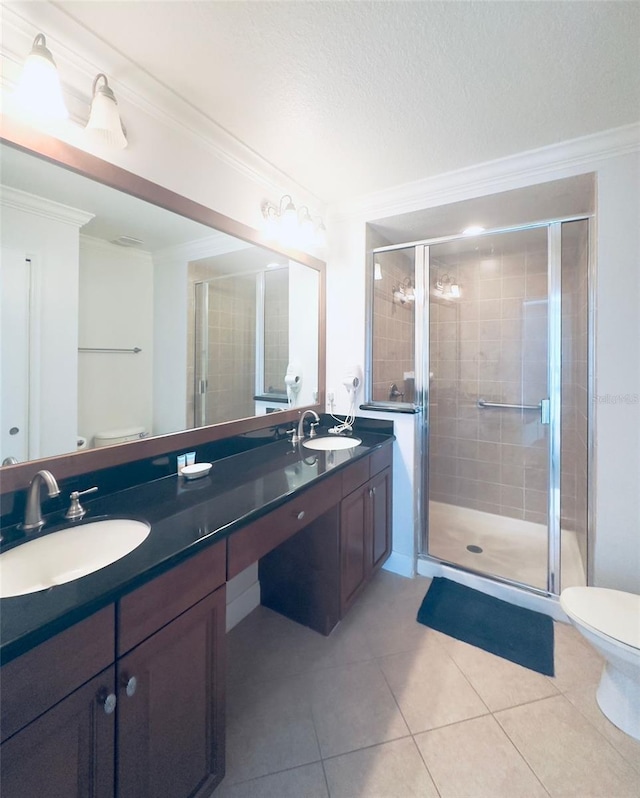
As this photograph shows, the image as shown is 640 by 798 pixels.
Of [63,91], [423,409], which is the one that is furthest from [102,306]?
[423,409]

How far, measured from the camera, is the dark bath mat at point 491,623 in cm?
164

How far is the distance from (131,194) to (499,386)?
262 centimetres

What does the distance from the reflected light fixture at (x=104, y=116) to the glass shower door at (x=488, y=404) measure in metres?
1.76

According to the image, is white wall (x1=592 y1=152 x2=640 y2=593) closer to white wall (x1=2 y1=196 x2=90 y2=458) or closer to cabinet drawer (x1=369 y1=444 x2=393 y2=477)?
cabinet drawer (x1=369 y1=444 x2=393 y2=477)

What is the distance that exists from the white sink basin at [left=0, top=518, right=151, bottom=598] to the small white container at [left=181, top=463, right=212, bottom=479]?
358mm

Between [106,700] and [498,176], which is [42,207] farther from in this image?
[498,176]

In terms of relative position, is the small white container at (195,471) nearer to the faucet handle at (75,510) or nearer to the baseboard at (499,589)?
the faucet handle at (75,510)

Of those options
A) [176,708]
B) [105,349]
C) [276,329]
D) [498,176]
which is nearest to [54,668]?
[176,708]

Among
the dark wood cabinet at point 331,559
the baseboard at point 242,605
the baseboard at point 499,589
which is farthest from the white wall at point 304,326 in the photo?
the baseboard at point 499,589

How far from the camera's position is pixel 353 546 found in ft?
5.86

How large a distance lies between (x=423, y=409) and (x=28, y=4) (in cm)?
227

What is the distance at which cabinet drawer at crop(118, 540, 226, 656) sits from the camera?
0.77 m

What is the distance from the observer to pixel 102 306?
1.26 metres

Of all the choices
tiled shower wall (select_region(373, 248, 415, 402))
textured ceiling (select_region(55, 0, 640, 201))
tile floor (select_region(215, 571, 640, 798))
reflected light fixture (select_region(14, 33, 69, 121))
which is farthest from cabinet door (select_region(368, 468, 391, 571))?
reflected light fixture (select_region(14, 33, 69, 121))
